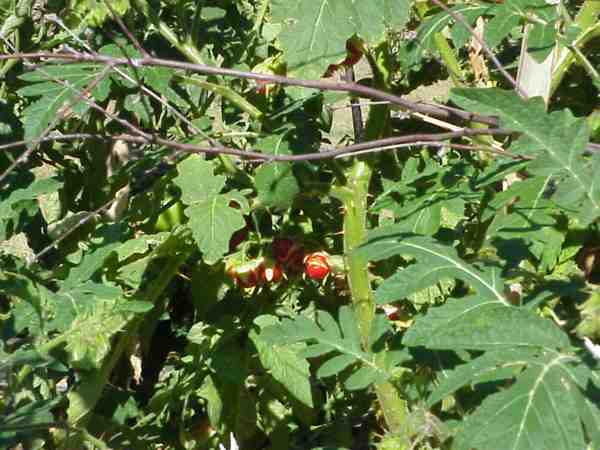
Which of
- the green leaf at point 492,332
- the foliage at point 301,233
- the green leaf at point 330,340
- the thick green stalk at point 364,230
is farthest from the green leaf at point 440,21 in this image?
the green leaf at point 492,332

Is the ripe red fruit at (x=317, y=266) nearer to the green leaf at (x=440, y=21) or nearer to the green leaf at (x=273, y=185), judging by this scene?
the green leaf at (x=273, y=185)

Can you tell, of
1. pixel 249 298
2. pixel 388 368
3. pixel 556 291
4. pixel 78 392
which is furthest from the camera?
pixel 249 298

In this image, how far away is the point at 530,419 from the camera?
1105 millimetres

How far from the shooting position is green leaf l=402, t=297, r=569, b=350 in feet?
3.86

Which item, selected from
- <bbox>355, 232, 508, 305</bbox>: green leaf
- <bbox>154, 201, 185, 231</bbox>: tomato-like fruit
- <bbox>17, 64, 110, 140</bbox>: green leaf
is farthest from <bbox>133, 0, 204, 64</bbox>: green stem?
<bbox>355, 232, 508, 305</bbox>: green leaf

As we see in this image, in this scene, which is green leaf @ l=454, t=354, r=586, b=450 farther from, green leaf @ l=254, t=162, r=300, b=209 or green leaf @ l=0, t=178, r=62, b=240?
green leaf @ l=0, t=178, r=62, b=240

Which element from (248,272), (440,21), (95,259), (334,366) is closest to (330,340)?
(334,366)

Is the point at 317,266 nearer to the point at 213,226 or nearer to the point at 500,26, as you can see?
the point at 213,226

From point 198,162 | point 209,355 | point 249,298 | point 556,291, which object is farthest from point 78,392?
point 556,291

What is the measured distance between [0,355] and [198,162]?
1.59ft

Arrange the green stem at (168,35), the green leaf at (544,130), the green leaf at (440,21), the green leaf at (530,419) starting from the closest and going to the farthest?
the green leaf at (530,419)
the green leaf at (544,130)
the green leaf at (440,21)
the green stem at (168,35)

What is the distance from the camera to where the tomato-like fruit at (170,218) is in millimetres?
2014

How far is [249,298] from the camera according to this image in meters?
2.13

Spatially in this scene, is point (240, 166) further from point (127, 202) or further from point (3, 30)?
point (3, 30)
